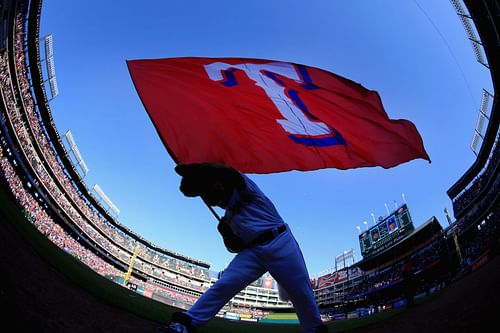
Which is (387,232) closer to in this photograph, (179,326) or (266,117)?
(266,117)

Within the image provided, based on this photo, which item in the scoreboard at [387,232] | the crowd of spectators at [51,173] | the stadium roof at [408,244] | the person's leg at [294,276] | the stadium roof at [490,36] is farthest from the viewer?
the scoreboard at [387,232]

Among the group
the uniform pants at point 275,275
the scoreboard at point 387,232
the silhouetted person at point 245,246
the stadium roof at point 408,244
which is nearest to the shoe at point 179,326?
the silhouetted person at point 245,246

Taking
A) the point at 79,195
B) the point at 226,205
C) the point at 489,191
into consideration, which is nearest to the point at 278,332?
the point at 226,205

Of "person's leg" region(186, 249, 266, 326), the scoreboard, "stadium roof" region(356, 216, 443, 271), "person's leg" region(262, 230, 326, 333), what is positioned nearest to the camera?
"person's leg" region(186, 249, 266, 326)

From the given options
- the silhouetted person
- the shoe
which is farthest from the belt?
the shoe

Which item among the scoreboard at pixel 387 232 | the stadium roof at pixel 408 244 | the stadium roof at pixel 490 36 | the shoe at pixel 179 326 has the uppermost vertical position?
the stadium roof at pixel 490 36

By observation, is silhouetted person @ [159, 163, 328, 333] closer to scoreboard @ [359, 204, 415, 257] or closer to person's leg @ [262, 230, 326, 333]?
person's leg @ [262, 230, 326, 333]

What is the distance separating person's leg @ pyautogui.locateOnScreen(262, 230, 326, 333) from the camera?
2244 millimetres

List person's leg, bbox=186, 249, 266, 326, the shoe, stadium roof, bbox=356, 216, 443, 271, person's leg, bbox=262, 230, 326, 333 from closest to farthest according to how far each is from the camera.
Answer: the shoe < person's leg, bbox=186, 249, 266, 326 < person's leg, bbox=262, 230, 326, 333 < stadium roof, bbox=356, 216, 443, 271

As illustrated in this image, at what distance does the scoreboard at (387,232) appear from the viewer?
107 feet

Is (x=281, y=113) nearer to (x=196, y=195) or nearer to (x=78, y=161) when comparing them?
(x=196, y=195)

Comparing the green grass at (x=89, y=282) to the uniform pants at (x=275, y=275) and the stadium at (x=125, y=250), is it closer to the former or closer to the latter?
the stadium at (x=125, y=250)

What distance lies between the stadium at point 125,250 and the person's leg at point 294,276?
127 centimetres

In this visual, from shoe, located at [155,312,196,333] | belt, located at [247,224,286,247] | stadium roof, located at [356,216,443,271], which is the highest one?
stadium roof, located at [356,216,443,271]
